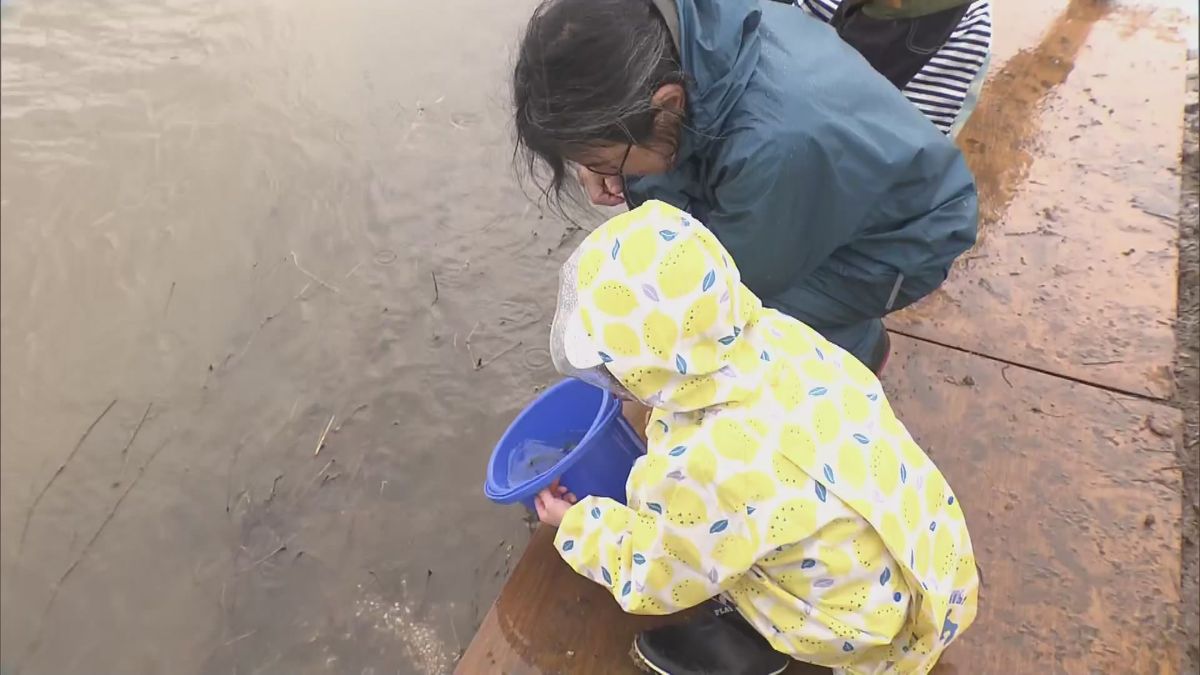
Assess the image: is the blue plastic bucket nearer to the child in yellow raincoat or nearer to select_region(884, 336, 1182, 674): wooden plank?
the child in yellow raincoat

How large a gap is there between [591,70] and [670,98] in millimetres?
159

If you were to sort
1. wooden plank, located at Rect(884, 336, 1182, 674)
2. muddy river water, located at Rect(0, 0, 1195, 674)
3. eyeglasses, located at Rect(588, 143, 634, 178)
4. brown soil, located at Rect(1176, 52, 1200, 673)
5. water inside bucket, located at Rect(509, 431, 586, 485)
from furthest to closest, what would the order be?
muddy river water, located at Rect(0, 0, 1195, 674), brown soil, located at Rect(1176, 52, 1200, 673), water inside bucket, located at Rect(509, 431, 586, 485), wooden plank, located at Rect(884, 336, 1182, 674), eyeglasses, located at Rect(588, 143, 634, 178)

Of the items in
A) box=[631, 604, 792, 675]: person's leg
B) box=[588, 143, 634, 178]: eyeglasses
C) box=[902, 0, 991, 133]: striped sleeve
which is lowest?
box=[631, 604, 792, 675]: person's leg

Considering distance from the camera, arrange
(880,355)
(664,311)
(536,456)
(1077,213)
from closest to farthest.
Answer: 1. (664,311)
2. (536,456)
3. (880,355)
4. (1077,213)

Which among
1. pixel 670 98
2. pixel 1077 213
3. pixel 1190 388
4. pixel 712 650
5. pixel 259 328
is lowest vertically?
pixel 259 328

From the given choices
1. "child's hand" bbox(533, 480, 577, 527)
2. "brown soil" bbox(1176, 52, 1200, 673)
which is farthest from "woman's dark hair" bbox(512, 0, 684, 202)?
"brown soil" bbox(1176, 52, 1200, 673)

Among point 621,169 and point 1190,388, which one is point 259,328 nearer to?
point 621,169

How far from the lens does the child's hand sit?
5.40 feet

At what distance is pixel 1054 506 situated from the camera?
195 cm

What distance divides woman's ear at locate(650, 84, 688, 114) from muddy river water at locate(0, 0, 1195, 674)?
1.16 metres

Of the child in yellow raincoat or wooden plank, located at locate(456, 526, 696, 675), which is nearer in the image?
the child in yellow raincoat

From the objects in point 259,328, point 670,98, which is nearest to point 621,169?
point 670,98

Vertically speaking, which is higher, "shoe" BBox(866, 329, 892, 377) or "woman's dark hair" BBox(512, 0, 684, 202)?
"woman's dark hair" BBox(512, 0, 684, 202)

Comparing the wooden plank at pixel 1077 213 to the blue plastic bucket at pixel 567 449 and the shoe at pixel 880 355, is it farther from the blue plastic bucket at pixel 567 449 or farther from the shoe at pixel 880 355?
the blue plastic bucket at pixel 567 449
